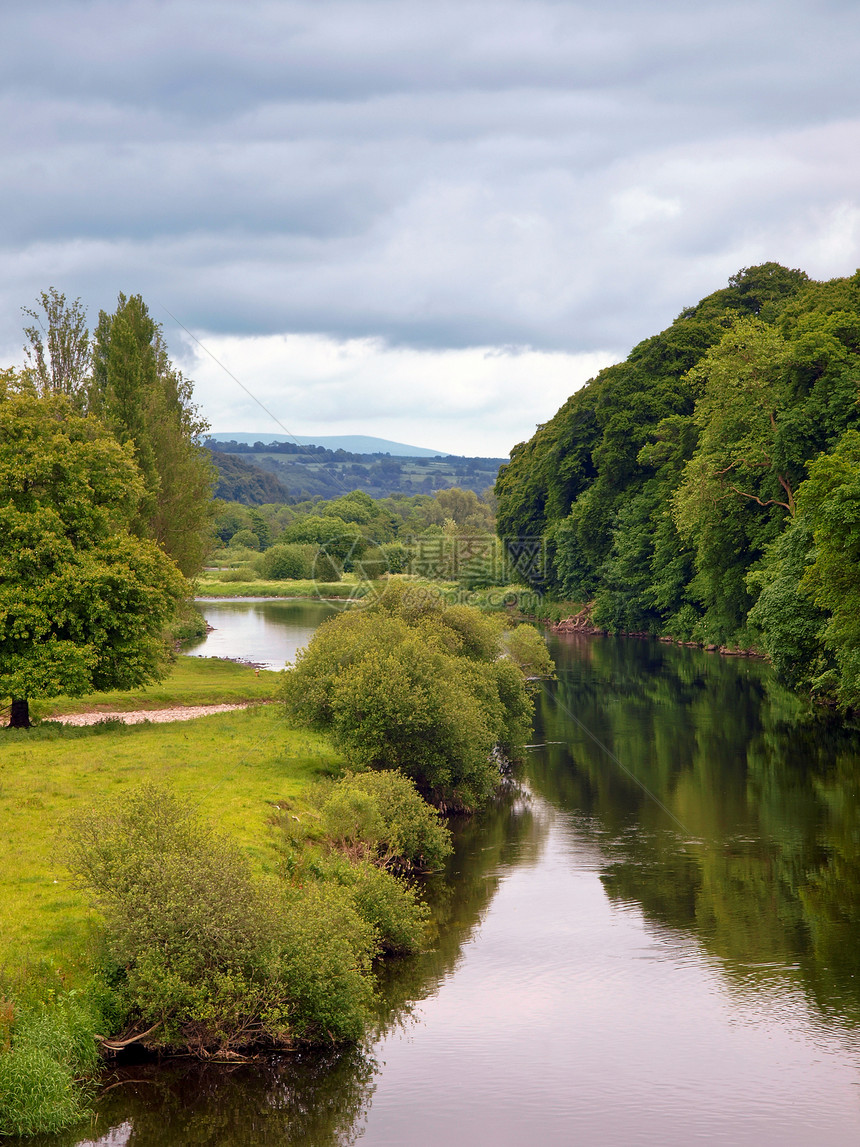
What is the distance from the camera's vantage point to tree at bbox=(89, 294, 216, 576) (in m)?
45.5

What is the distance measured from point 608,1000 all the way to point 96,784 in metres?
12.0

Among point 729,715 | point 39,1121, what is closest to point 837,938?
point 39,1121

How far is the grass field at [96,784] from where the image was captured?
1633cm

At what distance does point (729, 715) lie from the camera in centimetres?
4534

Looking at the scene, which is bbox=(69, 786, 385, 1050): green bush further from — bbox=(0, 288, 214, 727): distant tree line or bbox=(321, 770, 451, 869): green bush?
bbox=(0, 288, 214, 727): distant tree line

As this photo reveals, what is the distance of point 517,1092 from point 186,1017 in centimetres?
503

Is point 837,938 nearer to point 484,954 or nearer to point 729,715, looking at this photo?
point 484,954

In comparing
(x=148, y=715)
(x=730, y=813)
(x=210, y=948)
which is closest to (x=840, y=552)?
(x=730, y=813)

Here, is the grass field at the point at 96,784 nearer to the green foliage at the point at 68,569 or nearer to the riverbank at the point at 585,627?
the green foliage at the point at 68,569

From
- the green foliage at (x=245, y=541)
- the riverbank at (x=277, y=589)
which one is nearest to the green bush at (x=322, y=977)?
the riverbank at (x=277, y=589)

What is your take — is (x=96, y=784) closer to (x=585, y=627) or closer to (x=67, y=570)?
(x=67, y=570)

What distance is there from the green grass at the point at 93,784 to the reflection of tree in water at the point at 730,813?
8.39 meters

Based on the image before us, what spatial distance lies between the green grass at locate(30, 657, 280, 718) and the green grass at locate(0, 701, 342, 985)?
289 cm
